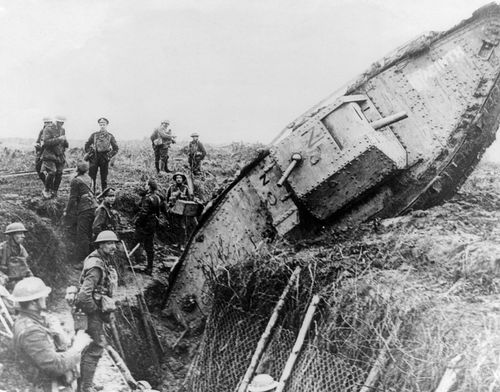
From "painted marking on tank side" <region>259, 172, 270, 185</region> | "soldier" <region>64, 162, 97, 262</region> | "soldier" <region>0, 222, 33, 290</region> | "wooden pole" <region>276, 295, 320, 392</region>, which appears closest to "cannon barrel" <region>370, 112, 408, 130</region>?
"painted marking on tank side" <region>259, 172, 270, 185</region>

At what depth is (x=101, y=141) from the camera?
417 inches

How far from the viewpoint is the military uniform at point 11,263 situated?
254 inches

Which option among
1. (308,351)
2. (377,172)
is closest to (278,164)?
(377,172)

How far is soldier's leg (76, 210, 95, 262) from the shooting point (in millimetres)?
8547

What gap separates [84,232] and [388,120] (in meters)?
5.54

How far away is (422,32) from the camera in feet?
27.2

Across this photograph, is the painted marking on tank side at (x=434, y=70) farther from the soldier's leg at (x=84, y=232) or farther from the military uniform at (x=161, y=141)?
the military uniform at (x=161, y=141)

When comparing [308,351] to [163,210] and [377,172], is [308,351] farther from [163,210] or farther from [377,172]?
[163,210]

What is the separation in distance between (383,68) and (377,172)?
2.04 meters

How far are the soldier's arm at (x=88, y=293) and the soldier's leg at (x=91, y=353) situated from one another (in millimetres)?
141

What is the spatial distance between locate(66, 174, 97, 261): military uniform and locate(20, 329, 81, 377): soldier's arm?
4360mm

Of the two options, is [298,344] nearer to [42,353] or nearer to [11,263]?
[42,353]

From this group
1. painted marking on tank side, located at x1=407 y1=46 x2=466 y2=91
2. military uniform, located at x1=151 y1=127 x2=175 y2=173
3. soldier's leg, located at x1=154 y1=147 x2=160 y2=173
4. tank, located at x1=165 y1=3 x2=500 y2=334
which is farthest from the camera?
soldier's leg, located at x1=154 y1=147 x2=160 y2=173

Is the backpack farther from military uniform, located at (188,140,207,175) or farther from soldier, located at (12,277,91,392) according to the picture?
soldier, located at (12,277,91,392)
